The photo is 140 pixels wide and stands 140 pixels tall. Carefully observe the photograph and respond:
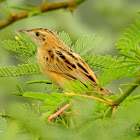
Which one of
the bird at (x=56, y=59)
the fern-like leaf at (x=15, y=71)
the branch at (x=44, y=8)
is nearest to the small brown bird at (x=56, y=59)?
the bird at (x=56, y=59)

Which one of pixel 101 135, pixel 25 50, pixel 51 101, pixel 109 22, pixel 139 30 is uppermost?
pixel 109 22

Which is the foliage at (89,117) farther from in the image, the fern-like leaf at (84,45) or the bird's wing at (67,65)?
the bird's wing at (67,65)

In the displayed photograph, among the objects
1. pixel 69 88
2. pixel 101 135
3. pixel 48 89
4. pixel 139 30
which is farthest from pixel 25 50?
pixel 101 135

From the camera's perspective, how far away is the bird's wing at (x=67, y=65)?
11.4 ft

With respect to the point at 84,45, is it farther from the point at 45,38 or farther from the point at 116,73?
the point at 45,38

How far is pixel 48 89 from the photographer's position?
2877 millimetres

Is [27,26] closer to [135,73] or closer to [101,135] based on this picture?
[135,73]

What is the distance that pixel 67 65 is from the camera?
3.78m

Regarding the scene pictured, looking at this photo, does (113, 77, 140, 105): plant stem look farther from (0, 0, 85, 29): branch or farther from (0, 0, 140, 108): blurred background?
(0, 0, 140, 108): blurred background

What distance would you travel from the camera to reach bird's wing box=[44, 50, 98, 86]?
347 centimetres

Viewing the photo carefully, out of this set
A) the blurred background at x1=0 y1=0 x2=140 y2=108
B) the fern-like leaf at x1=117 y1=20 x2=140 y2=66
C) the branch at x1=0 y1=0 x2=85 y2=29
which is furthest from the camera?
the blurred background at x1=0 y1=0 x2=140 y2=108

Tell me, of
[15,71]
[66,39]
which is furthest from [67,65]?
[15,71]

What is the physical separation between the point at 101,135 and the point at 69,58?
2.68 meters

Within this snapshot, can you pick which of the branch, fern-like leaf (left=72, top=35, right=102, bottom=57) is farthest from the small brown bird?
the branch
